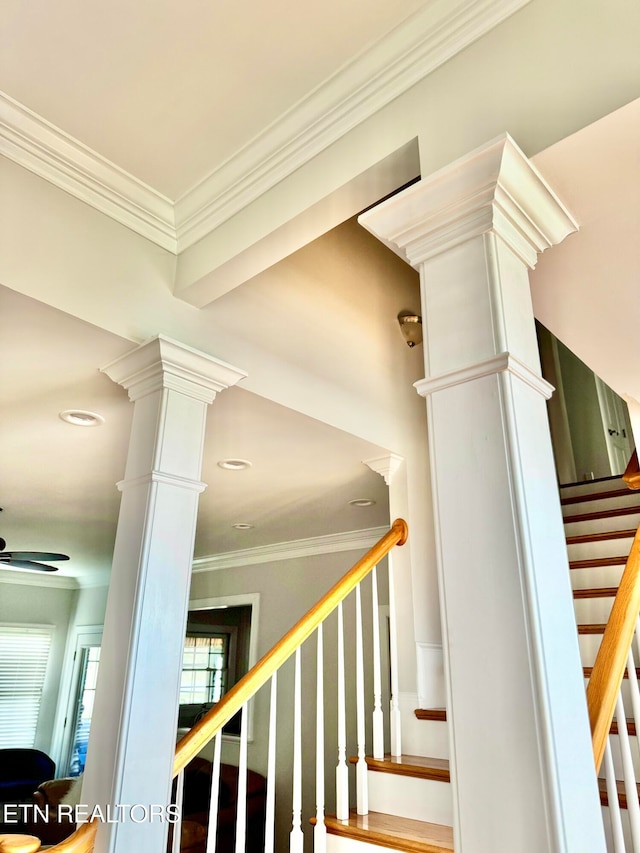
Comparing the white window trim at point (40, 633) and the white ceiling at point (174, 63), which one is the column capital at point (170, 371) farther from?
the white window trim at point (40, 633)

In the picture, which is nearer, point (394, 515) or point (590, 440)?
point (394, 515)

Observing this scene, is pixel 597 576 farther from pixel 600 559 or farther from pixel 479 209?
pixel 479 209

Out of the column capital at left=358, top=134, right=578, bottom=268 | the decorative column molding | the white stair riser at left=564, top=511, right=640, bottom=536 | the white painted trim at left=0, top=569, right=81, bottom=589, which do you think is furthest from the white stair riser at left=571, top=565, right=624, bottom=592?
the white painted trim at left=0, top=569, right=81, bottom=589

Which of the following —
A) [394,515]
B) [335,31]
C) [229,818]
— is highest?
[335,31]

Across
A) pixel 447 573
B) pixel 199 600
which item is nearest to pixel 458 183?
pixel 447 573

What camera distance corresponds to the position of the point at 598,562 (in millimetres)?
2883

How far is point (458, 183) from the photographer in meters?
1.20

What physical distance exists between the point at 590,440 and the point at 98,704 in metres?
4.09

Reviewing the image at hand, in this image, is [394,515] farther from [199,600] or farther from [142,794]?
[199,600]

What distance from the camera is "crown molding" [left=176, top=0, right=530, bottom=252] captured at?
1414 millimetres

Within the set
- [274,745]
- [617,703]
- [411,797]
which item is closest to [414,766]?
[411,797]

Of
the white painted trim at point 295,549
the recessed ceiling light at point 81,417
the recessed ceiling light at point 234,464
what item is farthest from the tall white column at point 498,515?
the white painted trim at point 295,549

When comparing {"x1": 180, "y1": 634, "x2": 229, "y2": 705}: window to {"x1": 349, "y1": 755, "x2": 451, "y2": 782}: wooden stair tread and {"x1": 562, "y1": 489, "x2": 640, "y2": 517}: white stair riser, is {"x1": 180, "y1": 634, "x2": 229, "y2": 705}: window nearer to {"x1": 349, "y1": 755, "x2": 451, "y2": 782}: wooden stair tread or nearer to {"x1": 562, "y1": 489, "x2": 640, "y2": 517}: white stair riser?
{"x1": 562, "y1": 489, "x2": 640, "y2": 517}: white stair riser

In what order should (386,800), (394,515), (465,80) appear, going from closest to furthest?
(465,80) → (386,800) → (394,515)
